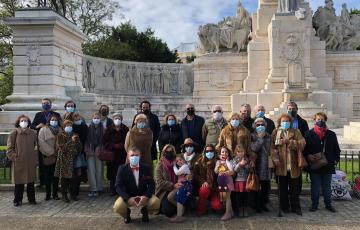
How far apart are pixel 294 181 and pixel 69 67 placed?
1062cm

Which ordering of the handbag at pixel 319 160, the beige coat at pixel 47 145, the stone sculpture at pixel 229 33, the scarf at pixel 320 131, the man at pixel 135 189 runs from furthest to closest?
the stone sculpture at pixel 229 33
the beige coat at pixel 47 145
the scarf at pixel 320 131
the handbag at pixel 319 160
the man at pixel 135 189

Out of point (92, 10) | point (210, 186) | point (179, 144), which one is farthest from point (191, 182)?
point (92, 10)

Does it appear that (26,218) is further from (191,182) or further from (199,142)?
(199,142)

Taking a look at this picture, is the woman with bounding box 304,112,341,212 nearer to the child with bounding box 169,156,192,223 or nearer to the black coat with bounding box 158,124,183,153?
the child with bounding box 169,156,192,223

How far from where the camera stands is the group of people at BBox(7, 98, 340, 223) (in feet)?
23.7

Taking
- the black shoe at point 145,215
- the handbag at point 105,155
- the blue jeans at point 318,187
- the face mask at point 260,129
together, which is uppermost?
the face mask at point 260,129

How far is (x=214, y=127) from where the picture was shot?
810 cm

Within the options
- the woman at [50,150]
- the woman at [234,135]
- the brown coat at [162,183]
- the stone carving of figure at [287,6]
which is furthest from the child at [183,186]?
the stone carving of figure at [287,6]

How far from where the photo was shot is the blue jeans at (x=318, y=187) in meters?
7.64

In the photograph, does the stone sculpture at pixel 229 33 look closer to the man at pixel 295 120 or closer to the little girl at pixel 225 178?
the man at pixel 295 120

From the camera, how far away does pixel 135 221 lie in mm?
7004

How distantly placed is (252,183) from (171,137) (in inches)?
71.1

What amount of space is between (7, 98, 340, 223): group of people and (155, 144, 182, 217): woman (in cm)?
2

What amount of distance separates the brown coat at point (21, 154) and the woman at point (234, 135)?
350 cm
